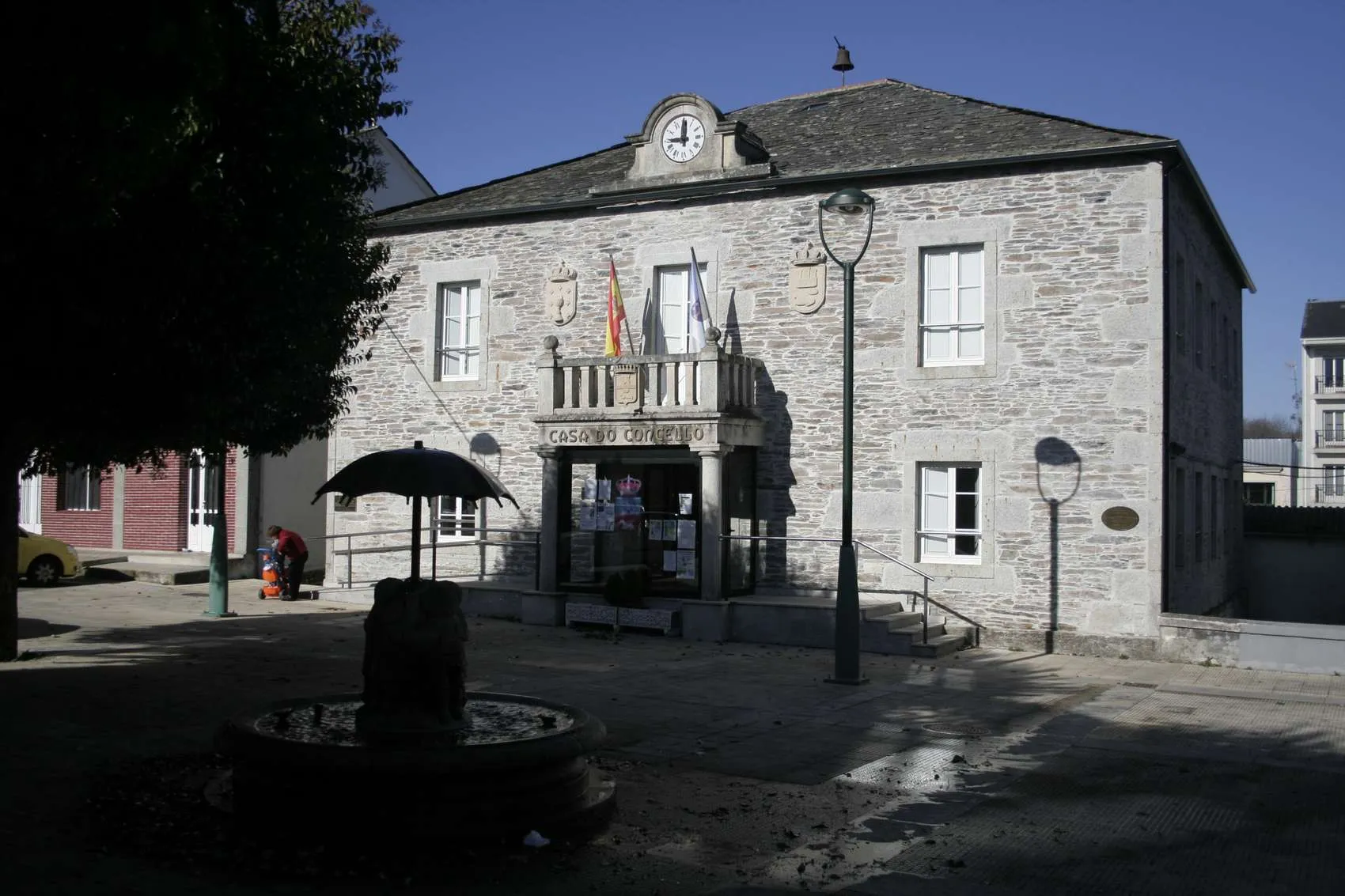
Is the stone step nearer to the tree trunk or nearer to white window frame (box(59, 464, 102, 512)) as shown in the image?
the tree trunk

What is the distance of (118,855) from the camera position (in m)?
6.27

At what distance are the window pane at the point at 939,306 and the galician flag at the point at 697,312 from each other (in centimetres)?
340

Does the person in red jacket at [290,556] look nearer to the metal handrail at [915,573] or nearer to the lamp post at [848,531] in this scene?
the metal handrail at [915,573]

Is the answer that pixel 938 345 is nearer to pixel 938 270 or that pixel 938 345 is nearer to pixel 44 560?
pixel 938 270

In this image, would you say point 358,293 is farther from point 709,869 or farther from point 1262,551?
point 1262,551

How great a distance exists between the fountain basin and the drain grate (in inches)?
169

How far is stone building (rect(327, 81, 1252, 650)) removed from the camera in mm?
16297

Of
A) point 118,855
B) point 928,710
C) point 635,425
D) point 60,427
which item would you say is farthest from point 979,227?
point 118,855

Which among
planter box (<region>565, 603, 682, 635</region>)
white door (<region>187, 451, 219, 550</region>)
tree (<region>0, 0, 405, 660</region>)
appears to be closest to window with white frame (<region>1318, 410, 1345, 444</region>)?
planter box (<region>565, 603, 682, 635</region>)

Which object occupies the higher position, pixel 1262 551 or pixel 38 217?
pixel 38 217

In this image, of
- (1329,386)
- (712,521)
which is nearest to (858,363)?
(712,521)

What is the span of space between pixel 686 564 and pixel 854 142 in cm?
723

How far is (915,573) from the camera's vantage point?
1716 cm

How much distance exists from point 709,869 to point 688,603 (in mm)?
10805
